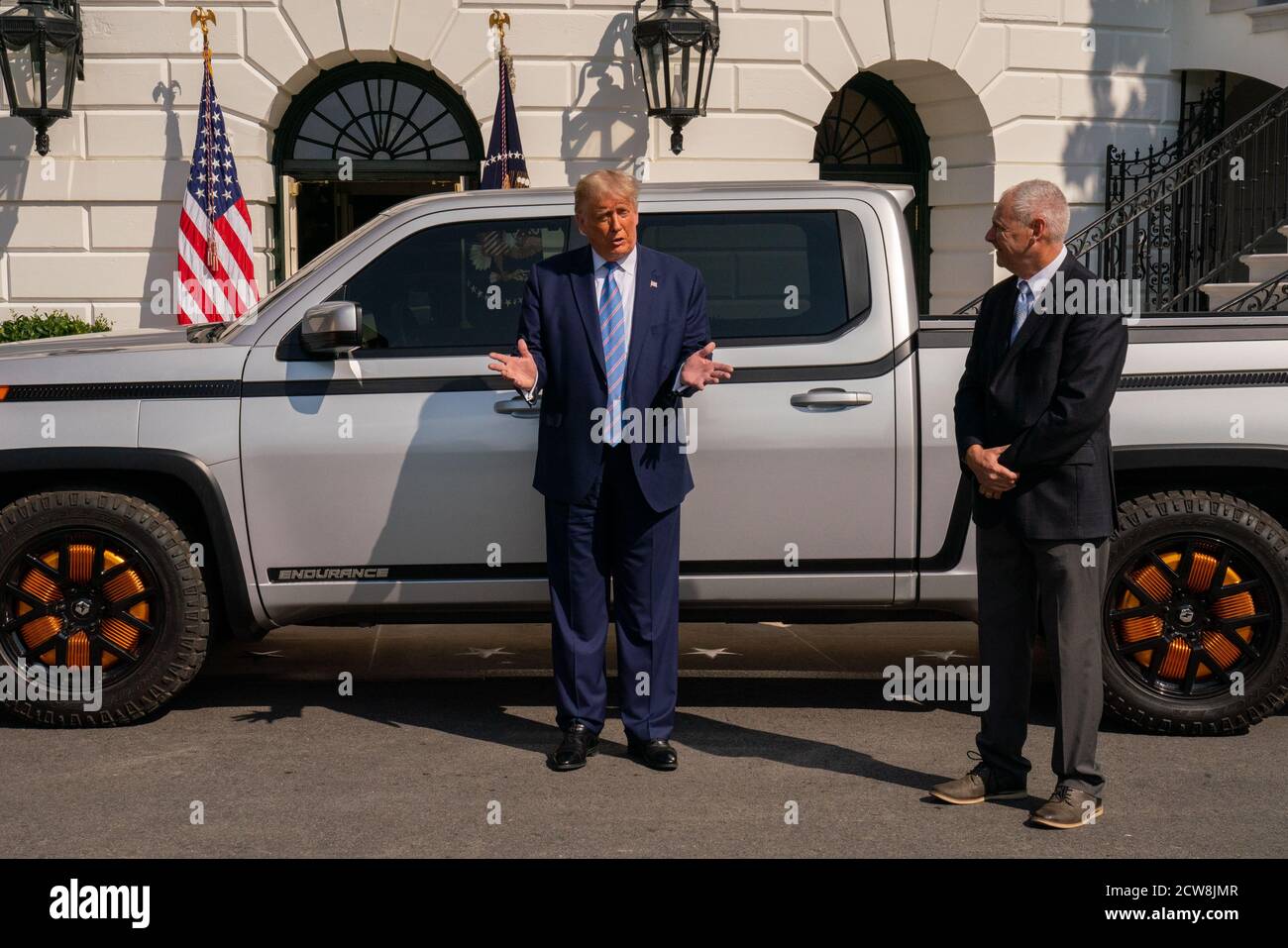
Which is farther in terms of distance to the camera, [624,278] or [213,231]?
[213,231]

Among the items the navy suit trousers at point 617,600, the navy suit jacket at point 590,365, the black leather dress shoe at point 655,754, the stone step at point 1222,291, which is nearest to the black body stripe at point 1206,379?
the navy suit jacket at point 590,365

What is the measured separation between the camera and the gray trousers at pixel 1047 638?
4434 millimetres

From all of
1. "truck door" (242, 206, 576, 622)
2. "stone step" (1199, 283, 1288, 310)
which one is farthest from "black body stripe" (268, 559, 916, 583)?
"stone step" (1199, 283, 1288, 310)

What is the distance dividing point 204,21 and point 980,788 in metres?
9.53

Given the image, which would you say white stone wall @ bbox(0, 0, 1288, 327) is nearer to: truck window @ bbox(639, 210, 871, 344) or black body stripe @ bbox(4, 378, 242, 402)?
truck window @ bbox(639, 210, 871, 344)

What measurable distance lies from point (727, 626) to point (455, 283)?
2898 millimetres

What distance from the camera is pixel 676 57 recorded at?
11.7 m

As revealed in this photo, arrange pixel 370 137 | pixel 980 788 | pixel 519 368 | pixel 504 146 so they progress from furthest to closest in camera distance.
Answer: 1. pixel 370 137
2. pixel 504 146
3. pixel 519 368
4. pixel 980 788

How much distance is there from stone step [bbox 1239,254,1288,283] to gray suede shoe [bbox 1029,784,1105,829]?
7.30 m

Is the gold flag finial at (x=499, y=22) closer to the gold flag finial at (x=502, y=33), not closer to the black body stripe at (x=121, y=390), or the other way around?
the gold flag finial at (x=502, y=33)

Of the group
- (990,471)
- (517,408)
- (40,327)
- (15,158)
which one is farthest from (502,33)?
(990,471)

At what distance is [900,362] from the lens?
5.29 m

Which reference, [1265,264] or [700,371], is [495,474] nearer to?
[700,371]

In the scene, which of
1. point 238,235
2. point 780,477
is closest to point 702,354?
point 780,477
